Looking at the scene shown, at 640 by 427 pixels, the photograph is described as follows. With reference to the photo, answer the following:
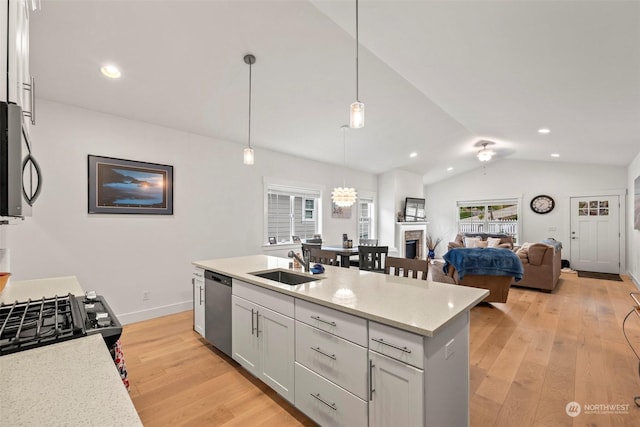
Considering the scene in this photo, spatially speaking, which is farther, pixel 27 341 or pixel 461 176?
pixel 461 176

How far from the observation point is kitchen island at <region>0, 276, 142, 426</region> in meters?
0.65

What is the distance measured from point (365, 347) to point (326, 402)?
0.51 metres

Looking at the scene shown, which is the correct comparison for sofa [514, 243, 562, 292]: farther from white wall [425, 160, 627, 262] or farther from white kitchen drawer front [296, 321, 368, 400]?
white kitchen drawer front [296, 321, 368, 400]

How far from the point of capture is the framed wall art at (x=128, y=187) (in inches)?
129

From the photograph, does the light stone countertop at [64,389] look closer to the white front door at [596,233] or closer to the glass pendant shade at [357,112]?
the glass pendant shade at [357,112]

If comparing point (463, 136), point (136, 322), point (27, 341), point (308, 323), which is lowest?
point (136, 322)

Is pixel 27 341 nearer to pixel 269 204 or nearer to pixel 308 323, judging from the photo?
pixel 308 323

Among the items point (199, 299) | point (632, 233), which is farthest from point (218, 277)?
point (632, 233)

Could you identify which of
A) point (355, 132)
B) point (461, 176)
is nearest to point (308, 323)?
point (355, 132)

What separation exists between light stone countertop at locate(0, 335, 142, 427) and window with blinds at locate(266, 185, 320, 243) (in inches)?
162

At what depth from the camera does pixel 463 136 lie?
223 inches

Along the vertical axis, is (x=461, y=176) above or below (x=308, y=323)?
above

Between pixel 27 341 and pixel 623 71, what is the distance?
430 cm

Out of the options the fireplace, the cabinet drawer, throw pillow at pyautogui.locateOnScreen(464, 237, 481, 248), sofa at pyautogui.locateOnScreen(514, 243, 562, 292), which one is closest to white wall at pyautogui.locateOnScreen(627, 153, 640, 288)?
sofa at pyautogui.locateOnScreen(514, 243, 562, 292)
